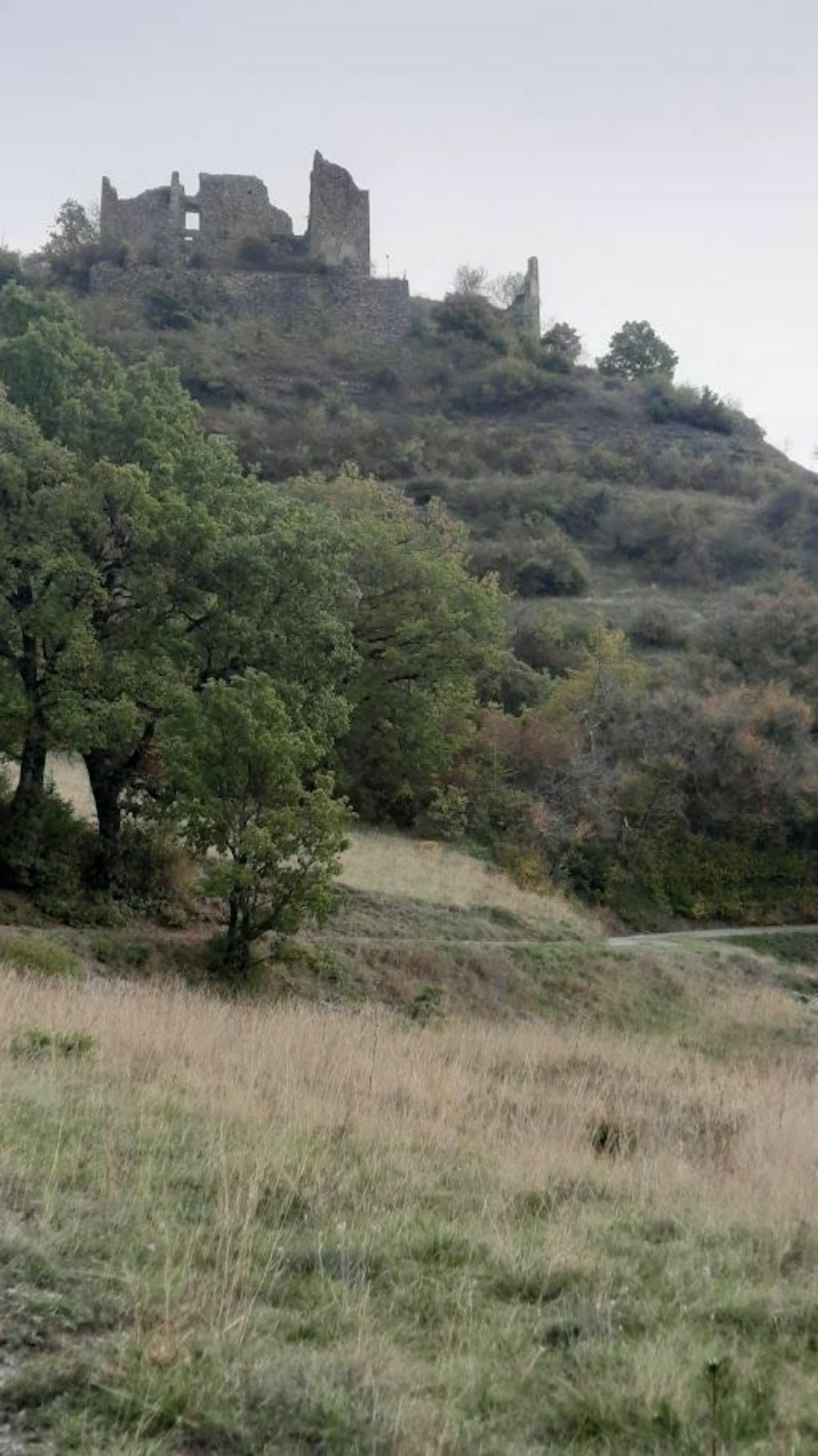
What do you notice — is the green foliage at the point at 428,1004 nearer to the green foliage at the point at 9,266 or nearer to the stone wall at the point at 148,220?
the green foliage at the point at 9,266

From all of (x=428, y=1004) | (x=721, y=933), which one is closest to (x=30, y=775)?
(x=428, y=1004)

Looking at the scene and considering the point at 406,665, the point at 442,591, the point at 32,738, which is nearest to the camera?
the point at 32,738

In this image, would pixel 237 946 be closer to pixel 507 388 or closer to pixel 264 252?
pixel 507 388

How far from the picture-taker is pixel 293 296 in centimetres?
7262

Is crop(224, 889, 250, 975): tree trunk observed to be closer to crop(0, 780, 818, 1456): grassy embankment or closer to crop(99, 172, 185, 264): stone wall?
crop(0, 780, 818, 1456): grassy embankment

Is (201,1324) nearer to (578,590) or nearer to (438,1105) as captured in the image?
(438,1105)

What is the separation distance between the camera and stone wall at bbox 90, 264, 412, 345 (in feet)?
229

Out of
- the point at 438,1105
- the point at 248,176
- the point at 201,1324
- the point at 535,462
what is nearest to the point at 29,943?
the point at 438,1105

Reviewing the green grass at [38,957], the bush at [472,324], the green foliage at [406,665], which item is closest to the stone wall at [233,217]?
the bush at [472,324]

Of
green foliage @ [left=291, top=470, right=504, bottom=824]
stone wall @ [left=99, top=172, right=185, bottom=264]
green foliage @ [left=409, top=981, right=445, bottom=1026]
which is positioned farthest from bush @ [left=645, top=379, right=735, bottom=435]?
green foliage @ [left=409, top=981, right=445, bottom=1026]

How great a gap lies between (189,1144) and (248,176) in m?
78.4

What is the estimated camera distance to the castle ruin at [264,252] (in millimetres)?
71812

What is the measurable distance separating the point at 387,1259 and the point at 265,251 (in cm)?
7557

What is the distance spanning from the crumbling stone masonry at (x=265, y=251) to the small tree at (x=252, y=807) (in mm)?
57718
